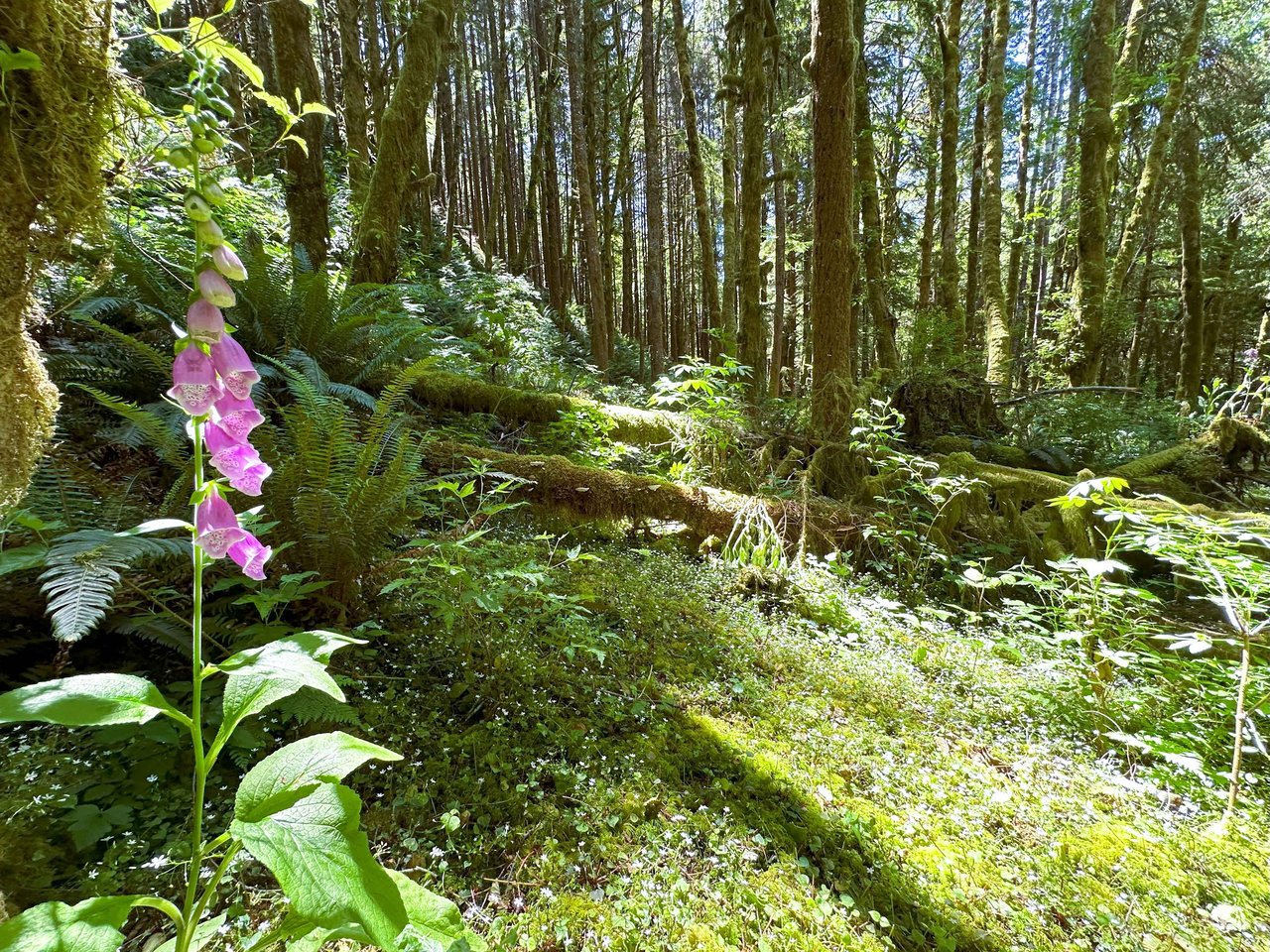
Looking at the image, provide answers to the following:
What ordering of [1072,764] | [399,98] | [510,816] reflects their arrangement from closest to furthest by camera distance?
[510,816]
[1072,764]
[399,98]

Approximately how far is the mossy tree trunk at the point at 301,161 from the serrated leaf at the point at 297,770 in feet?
19.2

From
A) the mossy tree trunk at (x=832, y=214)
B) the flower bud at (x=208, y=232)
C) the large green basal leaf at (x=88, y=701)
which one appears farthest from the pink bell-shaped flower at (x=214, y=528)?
the mossy tree trunk at (x=832, y=214)

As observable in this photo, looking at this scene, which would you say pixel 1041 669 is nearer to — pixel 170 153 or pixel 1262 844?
pixel 1262 844

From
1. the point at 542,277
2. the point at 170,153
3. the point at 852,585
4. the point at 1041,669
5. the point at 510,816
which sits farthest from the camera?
the point at 542,277

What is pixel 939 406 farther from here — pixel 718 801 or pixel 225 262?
pixel 225 262

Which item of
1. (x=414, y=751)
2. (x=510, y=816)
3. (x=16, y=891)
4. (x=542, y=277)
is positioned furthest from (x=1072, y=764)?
(x=542, y=277)

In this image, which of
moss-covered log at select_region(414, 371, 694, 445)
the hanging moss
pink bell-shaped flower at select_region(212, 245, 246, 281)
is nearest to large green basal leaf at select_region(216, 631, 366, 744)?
pink bell-shaped flower at select_region(212, 245, 246, 281)

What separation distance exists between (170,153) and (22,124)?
29.1 inches

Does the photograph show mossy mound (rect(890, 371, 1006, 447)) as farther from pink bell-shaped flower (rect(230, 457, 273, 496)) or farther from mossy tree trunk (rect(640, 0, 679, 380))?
pink bell-shaped flower (rect(230, 457, 273, 496))

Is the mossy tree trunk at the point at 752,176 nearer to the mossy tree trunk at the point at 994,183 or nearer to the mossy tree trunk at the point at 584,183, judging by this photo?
the mossy tree trunk at the point at 584,183

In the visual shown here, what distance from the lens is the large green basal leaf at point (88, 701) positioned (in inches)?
31.1

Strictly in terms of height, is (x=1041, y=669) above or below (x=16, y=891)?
below

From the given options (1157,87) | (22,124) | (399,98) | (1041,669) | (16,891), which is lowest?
(1041,669)

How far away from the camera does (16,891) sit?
1173mm
